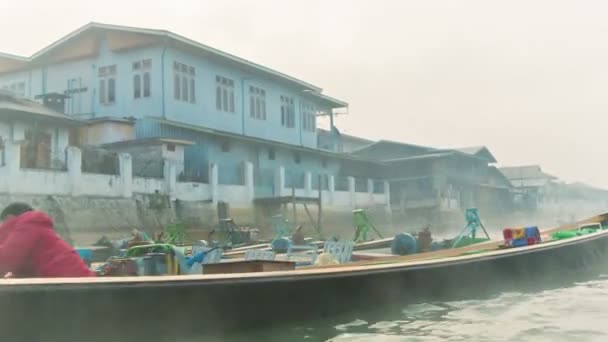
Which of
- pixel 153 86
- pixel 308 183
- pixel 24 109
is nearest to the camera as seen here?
pixel 24 109

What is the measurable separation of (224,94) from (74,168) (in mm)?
9551

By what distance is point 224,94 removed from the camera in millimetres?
23922

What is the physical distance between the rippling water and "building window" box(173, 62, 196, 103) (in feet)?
54.7

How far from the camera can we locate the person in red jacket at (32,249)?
414 cm

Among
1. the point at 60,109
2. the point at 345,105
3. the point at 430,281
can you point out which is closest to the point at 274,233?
the point at 60,109

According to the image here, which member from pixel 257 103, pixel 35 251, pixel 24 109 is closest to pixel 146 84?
A: pixel 24 109

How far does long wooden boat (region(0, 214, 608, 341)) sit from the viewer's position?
3941 mm

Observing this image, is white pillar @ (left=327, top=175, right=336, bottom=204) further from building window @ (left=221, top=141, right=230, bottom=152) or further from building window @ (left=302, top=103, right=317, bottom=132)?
building window @ (left=221, top=141, right=230, bottom=152)

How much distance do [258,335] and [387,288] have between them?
160 cm

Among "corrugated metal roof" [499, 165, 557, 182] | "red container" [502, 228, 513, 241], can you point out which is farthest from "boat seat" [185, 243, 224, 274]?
"corrugated metal roof" [499, 165, 557, 182]

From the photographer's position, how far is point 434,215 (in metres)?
32.8

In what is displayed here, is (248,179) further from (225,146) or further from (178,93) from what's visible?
(178,93)

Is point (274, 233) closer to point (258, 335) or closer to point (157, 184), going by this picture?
point (157, 184)

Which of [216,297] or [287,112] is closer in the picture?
[216,297]
